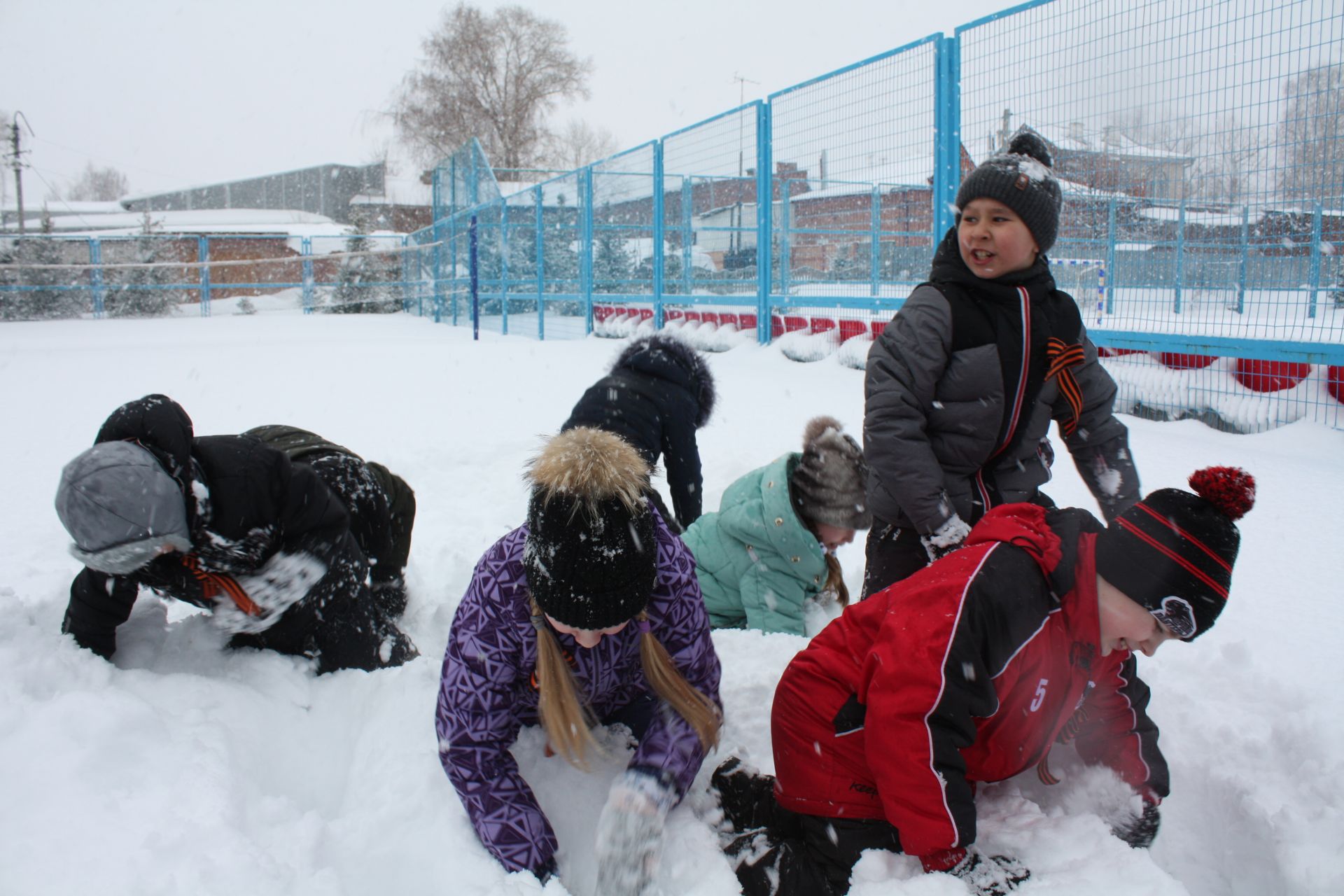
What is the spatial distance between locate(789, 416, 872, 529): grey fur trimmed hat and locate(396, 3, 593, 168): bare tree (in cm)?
2885

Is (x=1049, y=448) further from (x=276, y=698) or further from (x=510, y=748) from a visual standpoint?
(x=276, y=698)

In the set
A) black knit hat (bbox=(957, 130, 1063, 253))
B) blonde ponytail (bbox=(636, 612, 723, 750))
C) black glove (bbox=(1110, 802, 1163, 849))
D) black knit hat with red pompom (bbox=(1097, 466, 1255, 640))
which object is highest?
black knit hat (bbox=(957, 130, 1063, 253))

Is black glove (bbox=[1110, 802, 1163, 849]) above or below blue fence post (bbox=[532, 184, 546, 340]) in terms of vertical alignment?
below

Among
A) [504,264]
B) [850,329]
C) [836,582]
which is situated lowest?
[836,582]

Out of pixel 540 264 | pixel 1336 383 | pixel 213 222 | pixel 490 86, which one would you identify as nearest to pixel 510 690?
pixel 1336 383

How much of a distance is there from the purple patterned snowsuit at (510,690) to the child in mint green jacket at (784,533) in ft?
2.08

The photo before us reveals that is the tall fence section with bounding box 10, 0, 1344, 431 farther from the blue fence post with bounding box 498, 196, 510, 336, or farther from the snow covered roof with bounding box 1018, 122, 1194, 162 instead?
the blue fence post with bounding box 498, 196, 510, 336

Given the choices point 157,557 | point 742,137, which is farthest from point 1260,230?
point 157,557

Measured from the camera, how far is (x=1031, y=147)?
2.26 m

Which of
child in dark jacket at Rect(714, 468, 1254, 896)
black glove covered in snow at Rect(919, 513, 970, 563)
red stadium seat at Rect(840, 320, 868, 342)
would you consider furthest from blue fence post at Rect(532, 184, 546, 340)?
child in dark jacket at Rect(714, 468, 1254, 896)

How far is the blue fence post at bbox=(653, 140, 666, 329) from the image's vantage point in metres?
10.5

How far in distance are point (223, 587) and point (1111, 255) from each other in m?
5.91

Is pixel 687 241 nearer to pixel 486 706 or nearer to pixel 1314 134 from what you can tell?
pixel 1314 134

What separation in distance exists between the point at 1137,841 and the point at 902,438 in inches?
37.7
